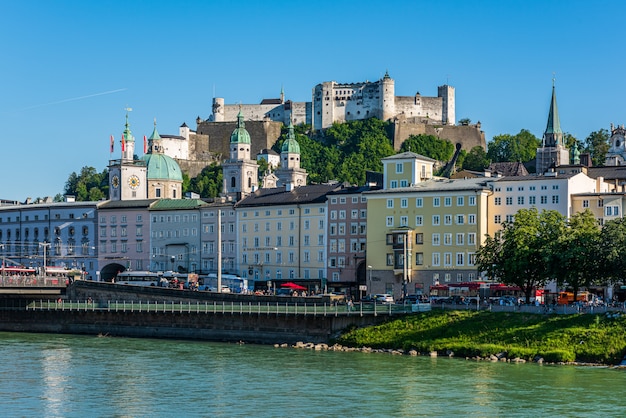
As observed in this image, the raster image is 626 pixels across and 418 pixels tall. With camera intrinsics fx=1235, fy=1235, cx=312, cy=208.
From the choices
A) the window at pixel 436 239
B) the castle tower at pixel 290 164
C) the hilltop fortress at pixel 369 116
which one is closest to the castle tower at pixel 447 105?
the hilltop fortress at pixel 369 116

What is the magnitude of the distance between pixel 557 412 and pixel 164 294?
145ft

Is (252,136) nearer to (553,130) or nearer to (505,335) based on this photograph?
(553,130)

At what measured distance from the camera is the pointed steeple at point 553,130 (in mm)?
138625

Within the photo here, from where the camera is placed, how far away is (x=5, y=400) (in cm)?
5103

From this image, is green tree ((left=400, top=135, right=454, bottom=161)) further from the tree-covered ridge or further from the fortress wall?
the fortress wall

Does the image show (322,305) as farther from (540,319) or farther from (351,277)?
(351,277)

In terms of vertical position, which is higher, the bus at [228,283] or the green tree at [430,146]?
the green tree at [430,146]

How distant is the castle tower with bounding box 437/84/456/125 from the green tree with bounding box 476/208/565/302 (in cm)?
11918

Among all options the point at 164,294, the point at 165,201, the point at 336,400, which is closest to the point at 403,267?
the point at 164,294

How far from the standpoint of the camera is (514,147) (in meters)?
168

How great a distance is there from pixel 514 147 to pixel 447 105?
102 ft

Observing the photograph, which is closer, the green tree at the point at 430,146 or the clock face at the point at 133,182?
the clock face at the point at 133,182

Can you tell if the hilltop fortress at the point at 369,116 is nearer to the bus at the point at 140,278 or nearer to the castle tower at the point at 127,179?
the castle tower at the point at 127,179

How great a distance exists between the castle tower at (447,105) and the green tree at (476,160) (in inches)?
798
